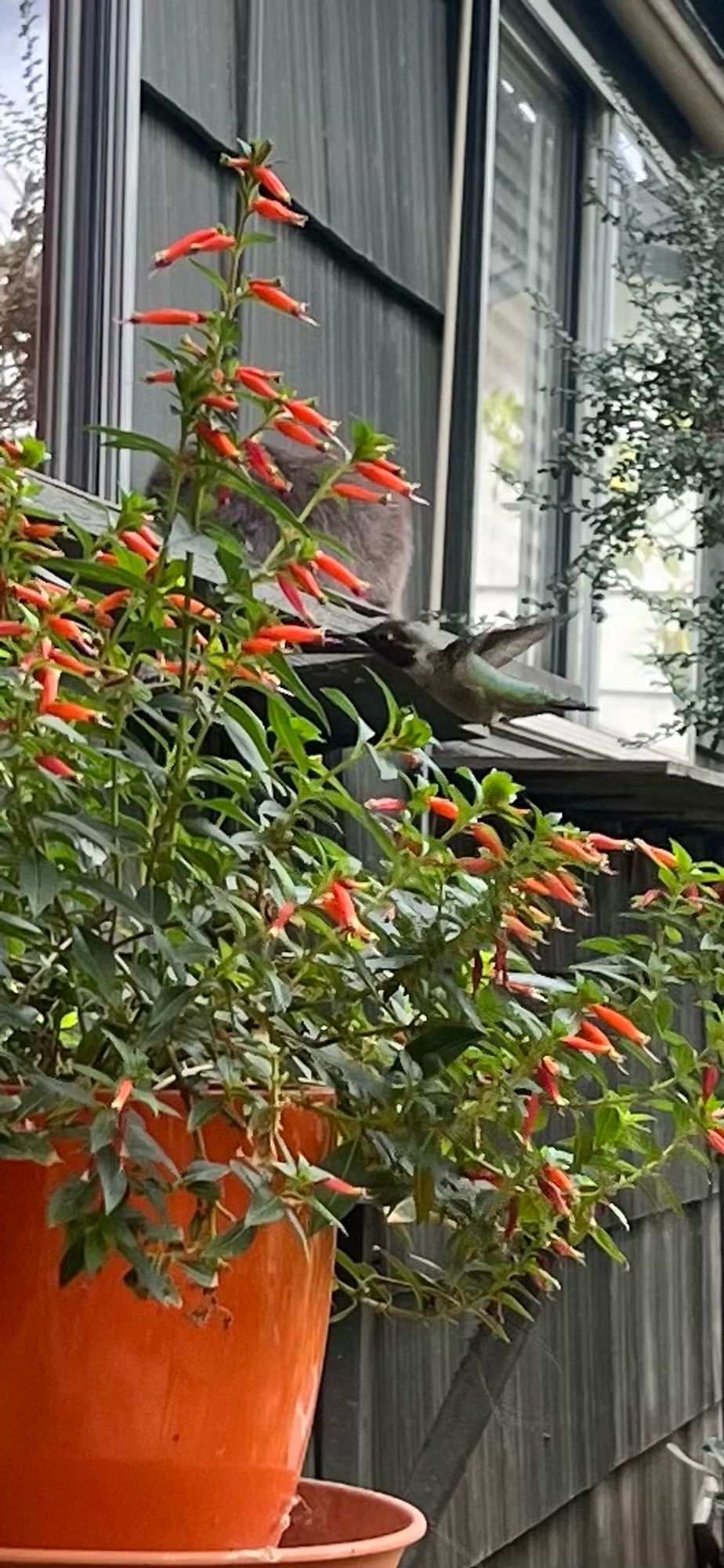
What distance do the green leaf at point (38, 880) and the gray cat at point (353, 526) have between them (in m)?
1.69

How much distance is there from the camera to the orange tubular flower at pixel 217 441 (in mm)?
1117

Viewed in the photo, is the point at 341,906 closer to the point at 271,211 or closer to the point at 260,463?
the point at 260,463

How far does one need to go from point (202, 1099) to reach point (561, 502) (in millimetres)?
4092

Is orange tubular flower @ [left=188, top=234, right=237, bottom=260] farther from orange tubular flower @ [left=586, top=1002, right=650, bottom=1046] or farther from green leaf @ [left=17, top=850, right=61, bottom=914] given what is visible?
orange tubular flower @ [left=586, top=1002, right=650, bottom=1046]

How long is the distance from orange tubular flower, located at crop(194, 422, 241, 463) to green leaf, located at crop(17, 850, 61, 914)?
22 cm

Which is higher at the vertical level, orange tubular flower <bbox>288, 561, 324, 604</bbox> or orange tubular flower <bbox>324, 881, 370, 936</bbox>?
orange tubular flower <bbox>288, 561, 324, 604</bbox>

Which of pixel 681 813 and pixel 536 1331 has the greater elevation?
pixel 681 813

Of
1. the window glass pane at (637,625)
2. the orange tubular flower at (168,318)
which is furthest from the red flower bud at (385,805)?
the window glass pane at (637,625)

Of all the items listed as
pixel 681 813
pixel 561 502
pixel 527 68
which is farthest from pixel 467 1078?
pixel 527 68

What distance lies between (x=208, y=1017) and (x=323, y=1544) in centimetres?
41

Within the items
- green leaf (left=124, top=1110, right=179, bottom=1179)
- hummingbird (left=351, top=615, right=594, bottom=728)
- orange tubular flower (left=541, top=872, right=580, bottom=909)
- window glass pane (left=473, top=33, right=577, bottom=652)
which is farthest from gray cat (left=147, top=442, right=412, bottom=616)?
green leaf (left=124, top=1110, right=179, bottom=1179)

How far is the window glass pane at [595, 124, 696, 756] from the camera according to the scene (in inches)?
222

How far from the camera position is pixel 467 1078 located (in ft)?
4.46

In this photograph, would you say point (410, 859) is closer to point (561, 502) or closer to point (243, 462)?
point (243, 462)
